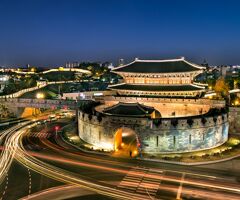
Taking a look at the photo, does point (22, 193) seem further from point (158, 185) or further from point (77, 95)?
point (77, 95)

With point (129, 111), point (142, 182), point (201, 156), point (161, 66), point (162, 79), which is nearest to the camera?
point (142, 182)

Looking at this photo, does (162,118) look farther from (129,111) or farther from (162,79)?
(162,79)

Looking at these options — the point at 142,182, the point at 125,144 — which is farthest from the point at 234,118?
the point at 142,182

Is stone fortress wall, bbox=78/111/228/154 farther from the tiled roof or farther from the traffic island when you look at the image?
the tiled roof

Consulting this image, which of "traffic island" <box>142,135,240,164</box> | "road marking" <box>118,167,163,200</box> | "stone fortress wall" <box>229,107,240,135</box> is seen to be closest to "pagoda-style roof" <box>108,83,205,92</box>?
"stone fortress wall" <box>229,107,240,135</box>

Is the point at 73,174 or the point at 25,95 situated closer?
the point at 73,174

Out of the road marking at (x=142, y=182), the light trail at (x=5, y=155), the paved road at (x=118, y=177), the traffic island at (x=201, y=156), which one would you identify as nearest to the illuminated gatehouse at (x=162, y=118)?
the traffic island at (x=201, y=156)

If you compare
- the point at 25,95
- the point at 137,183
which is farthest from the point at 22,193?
the point at 25,95
